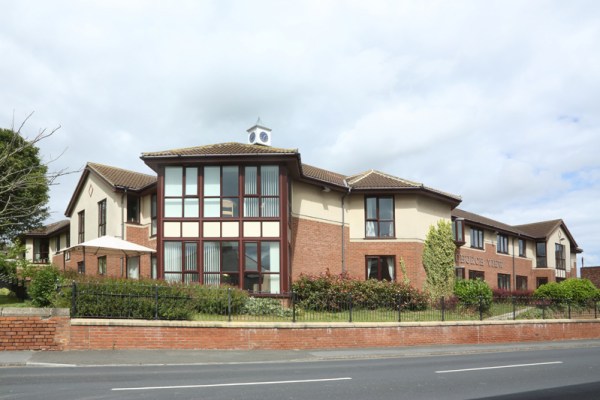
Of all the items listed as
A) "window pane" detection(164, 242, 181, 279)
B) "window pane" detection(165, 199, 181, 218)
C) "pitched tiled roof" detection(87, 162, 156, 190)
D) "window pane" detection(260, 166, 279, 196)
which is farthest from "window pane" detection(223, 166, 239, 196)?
"pitched tiled roof" detection(87, 162, 156, 190)

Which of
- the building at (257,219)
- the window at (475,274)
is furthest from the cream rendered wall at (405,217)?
the window at (475,274)

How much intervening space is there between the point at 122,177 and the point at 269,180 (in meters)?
9.20

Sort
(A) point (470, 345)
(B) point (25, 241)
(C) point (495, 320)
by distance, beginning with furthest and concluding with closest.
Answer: (B) point (25, 241), (C) point (495, 320), (A) point (470, 345)

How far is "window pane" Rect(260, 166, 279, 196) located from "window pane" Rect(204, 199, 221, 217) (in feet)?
5.90

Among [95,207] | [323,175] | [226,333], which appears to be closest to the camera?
[226,333]

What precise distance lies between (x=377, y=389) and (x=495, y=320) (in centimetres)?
1354

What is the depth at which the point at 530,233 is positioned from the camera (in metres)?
46.2

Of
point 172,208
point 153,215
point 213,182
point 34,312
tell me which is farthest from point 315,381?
point 153,215

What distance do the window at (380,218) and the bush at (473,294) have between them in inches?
164

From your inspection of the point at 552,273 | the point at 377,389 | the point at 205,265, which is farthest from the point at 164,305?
the point at 552,273

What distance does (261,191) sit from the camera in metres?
23.2

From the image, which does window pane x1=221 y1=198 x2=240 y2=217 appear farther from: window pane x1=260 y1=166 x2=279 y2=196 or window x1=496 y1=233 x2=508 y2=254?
window x1=496 y1=233 x2=508 y2=254

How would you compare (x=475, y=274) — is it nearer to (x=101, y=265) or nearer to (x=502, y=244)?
(x=502, y=244)

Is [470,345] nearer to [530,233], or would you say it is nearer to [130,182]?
[130,182]
